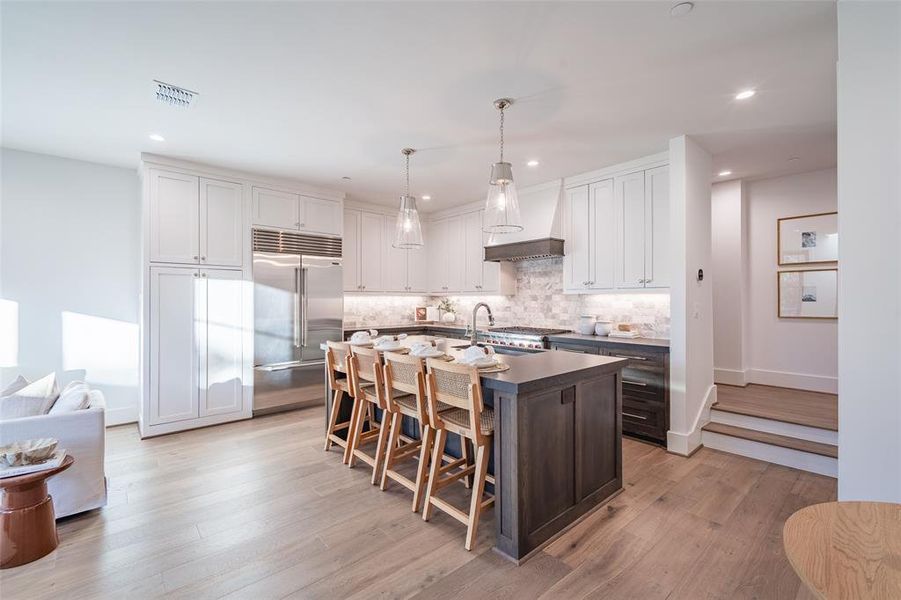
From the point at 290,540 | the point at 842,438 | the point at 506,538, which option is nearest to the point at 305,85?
the point at 290,540

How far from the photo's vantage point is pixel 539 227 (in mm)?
4840

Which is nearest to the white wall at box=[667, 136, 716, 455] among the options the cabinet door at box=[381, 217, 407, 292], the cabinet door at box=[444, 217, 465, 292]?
the cabinet door at box=[444, 217, 465, 292]

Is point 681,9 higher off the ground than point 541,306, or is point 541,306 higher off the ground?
point 681,9

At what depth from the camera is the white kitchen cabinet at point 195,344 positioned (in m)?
4.03

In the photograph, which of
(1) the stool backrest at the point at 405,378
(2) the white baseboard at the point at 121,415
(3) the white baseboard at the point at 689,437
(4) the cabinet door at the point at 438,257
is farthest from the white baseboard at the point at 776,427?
(2) the white baseboard at the point at 121,415

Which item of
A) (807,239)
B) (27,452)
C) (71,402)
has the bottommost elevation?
(27,452)

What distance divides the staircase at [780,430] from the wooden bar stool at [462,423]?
2.57 metres

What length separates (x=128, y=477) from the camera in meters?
3.08

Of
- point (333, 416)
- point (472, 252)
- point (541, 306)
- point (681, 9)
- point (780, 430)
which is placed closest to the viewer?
point (681, 9)

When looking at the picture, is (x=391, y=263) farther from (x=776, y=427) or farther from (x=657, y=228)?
(x=776, y=427)

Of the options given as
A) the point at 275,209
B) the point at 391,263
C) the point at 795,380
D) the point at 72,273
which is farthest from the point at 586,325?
the point at 72,273

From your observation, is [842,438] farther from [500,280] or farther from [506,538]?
[500,280]

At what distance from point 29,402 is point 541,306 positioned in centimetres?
489

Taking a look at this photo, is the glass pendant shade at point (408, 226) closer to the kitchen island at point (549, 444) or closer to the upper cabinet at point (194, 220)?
the kitchen island at point (549, 444)
